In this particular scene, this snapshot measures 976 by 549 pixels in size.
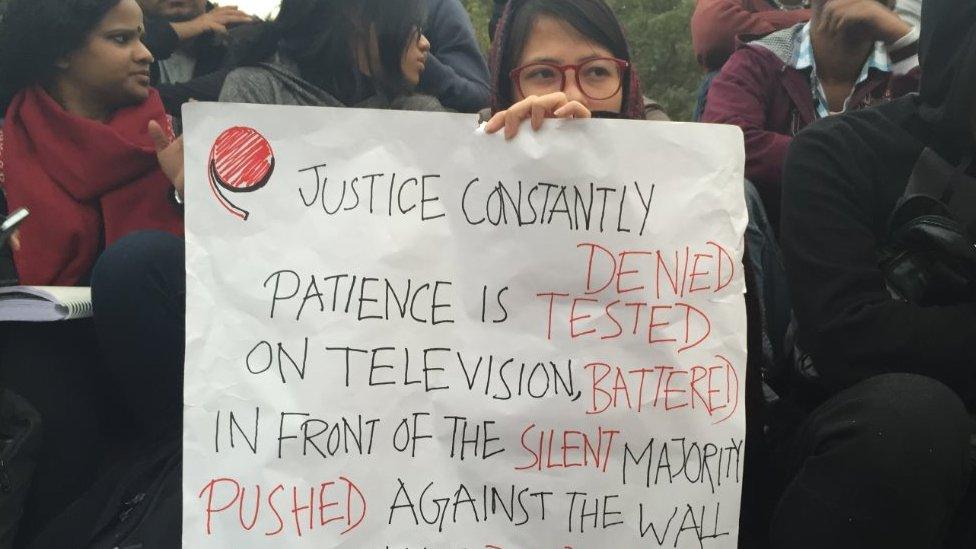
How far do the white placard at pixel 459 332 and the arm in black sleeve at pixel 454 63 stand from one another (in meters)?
0.98

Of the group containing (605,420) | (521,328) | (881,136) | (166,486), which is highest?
(881,136)

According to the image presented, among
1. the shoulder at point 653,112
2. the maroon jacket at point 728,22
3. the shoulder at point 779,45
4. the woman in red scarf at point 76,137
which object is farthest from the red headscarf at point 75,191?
the maroon jacket at point 728,22

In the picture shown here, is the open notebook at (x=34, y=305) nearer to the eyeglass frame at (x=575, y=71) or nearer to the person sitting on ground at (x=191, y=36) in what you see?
the eyeglass frame at (x=575, y=71)

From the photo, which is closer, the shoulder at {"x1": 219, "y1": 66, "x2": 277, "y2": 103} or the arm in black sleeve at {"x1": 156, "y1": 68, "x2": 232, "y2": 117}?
the shoulder at {"x1": 219, "y1": 66, "x2": 277, "y2": 103}

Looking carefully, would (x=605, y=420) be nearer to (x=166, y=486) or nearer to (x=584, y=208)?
(x=584, y=208)

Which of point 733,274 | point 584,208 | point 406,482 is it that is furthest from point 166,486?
point 733,274


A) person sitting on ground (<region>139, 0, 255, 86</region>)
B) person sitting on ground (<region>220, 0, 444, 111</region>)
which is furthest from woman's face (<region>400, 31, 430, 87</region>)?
person sitting on ground (<region>139, 0, 255, 86</region>)

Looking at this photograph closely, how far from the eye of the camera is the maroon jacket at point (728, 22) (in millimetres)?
3219

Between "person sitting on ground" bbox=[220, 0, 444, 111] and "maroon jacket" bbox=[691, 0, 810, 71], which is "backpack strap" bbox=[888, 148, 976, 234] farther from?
"maroon jacket" bbox=[691, 0, 810, 71]

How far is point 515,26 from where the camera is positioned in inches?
82.9

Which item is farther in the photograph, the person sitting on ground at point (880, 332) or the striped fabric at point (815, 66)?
the striped fabric at point (815, 66)

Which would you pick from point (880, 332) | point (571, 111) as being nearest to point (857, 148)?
point (880, 332)

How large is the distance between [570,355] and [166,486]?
2.64 ft

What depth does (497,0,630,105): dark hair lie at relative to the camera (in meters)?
2.03
